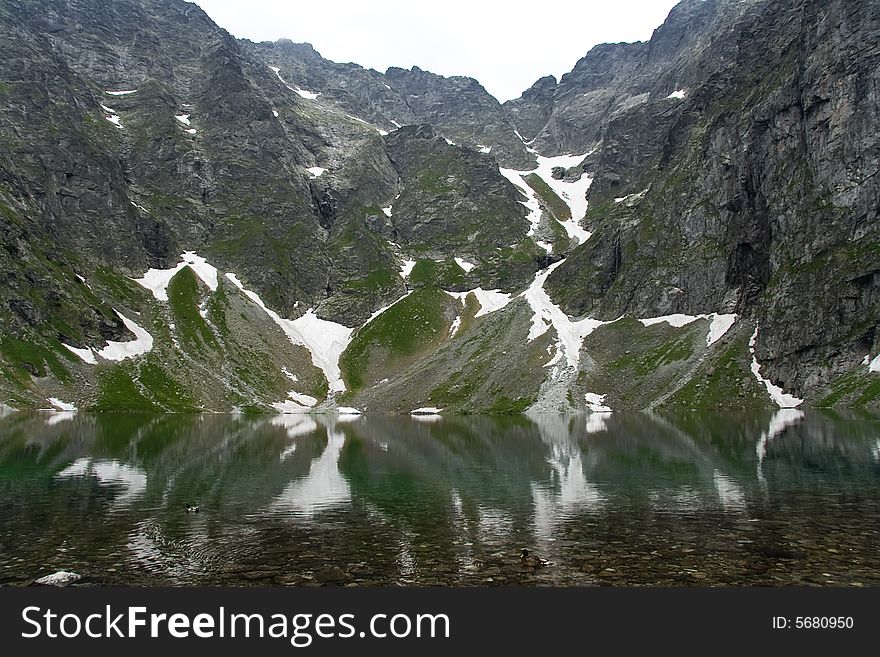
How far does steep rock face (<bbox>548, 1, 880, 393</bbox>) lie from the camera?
136m

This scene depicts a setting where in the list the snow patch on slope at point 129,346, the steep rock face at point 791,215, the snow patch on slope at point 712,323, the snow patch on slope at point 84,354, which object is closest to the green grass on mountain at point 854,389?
the steep rock face at point 791,215

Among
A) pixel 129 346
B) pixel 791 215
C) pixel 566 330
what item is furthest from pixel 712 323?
pixel 129 346

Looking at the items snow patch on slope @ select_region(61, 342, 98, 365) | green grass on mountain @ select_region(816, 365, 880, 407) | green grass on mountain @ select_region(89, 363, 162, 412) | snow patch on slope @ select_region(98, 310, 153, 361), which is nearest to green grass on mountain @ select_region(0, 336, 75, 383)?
snow patch on slope @ select_region(61, 342, 98, 365)

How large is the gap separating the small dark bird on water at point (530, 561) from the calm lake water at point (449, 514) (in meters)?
0.33

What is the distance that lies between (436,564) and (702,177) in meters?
199

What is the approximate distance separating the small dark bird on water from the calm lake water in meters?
0.33

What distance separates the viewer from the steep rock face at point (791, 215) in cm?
13562

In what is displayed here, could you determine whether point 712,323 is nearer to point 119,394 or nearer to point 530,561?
point 119,394

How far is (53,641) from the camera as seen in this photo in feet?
44.4

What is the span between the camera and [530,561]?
21406 millimetres

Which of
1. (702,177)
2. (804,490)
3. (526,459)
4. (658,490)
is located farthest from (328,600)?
(702,177)

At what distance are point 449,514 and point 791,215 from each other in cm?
15940

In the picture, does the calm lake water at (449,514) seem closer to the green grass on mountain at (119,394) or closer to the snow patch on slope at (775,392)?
the snow patch on slope at (775,392)

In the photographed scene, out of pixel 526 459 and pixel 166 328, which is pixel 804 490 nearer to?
pixel 526 459
